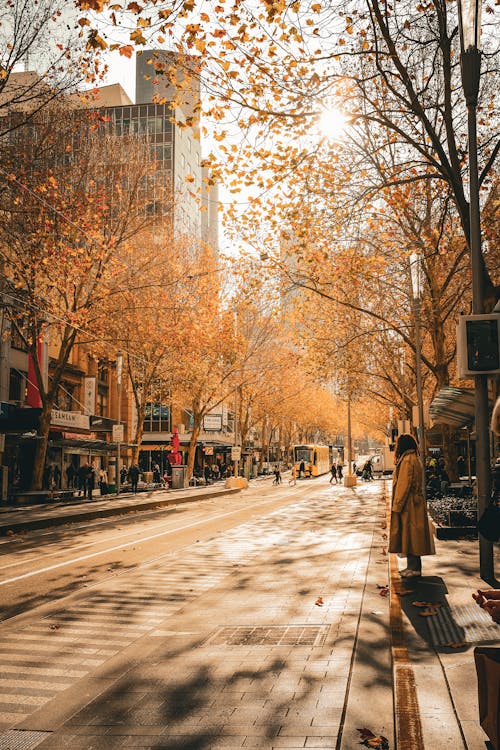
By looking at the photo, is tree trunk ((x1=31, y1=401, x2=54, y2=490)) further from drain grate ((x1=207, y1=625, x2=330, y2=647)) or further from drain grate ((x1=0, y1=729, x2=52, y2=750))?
drain grate ((x1=0, y1=729, x2=52, y2=750))

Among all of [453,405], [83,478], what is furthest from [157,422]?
[453,405]

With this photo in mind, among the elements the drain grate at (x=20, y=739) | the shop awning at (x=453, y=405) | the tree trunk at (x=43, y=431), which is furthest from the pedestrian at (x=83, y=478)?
the drain grate at (x=20, y=739)

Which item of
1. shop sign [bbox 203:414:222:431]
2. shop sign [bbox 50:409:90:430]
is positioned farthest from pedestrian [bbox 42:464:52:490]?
shop sign [bbox 203:414:222:431]

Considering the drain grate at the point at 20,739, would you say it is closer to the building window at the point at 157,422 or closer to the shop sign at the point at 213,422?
the shop sign at the point at 213,422

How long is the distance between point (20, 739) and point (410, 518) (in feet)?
19.6

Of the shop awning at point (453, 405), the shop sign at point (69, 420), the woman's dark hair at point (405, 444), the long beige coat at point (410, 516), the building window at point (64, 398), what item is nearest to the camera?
the long beige coat at point (410, 516)

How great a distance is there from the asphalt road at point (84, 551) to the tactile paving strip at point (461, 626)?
169 inches

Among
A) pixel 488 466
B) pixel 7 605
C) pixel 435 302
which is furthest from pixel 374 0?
pixel 435 302

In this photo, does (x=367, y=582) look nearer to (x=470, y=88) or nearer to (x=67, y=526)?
(x=470, y=88)

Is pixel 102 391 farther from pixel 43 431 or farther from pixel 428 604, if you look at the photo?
pixel 428 604

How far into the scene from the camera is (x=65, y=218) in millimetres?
20359

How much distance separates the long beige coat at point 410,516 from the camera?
8930mm

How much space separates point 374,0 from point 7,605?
1055cm

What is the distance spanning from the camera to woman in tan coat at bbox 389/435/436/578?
8.94 meters
